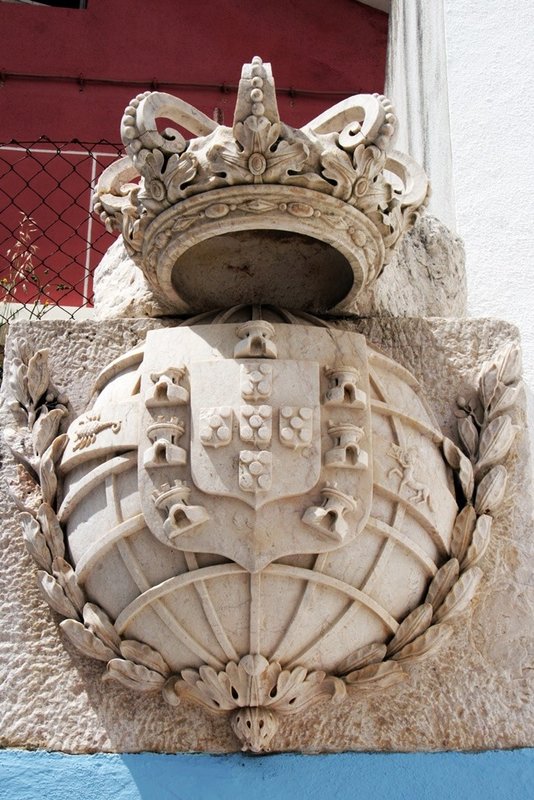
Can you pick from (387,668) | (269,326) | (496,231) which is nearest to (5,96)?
(496,231)

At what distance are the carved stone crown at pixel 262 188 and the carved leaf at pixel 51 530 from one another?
51cm

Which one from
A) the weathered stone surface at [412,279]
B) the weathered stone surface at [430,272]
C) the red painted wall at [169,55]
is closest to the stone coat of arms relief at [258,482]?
the weathered stone surface at [412,279]

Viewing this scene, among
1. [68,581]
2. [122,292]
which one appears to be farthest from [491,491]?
[122,292]

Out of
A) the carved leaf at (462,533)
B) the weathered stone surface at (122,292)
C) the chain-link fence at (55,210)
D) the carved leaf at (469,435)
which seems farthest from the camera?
the chain-link fence at (55,210)

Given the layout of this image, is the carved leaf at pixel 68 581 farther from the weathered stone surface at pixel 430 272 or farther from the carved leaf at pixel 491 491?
the weathered stone surface at pixel 430 272

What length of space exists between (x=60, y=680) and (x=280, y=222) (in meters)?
1.00

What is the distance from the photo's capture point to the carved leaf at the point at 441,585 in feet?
6.40

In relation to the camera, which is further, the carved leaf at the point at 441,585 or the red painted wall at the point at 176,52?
the red painted wall at the point at 176,52

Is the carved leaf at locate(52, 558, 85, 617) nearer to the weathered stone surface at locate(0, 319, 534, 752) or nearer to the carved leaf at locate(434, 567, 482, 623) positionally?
the weathered stone surface at locate(0, 319, 534, 752)

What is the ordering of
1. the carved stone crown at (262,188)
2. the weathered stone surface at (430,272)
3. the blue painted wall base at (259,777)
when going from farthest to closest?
the weathered stone surface at (430,272) < the blue painted wall base at (259,777) < the carved stone crown at (262,188)

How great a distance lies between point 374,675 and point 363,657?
4 cm

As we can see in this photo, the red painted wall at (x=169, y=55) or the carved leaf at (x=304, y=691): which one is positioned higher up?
the red painted wall at (x=169, y=55)

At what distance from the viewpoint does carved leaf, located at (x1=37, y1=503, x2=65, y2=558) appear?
6.57 feet

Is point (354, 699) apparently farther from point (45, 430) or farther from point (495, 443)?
point (45, 430)
